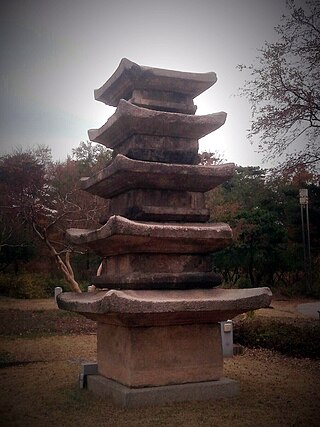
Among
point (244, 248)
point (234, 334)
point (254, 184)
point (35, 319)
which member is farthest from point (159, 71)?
point (254, 184)

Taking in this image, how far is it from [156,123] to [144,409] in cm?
498

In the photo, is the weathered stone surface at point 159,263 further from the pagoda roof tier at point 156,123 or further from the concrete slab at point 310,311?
the concrete slab at point 310,311

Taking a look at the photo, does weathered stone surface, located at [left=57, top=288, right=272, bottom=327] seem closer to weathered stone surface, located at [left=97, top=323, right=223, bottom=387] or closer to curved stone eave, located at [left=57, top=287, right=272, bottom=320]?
curved stone eave, located at [left=57, top=287, right=272, bottom=320]

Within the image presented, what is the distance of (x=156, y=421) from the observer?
22.5 ft

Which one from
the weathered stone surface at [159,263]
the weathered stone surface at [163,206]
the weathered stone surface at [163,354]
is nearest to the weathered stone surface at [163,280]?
the weathered stone surface at [159,263]

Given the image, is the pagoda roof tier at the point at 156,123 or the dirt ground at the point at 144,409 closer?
the dirt ground at the point at 144,409

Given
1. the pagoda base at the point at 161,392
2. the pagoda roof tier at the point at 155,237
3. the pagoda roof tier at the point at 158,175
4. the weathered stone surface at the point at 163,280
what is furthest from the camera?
the pagoda roof tier at the point at 158,175

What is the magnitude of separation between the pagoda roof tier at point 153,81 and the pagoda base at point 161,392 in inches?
218

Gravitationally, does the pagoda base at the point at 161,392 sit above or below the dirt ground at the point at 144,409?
above

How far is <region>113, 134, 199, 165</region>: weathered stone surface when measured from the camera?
8852 millimetres

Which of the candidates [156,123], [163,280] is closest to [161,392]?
[163,280]

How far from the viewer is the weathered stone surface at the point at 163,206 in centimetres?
855

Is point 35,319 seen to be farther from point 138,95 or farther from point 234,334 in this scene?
point 138,95

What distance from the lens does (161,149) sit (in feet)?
29.6
